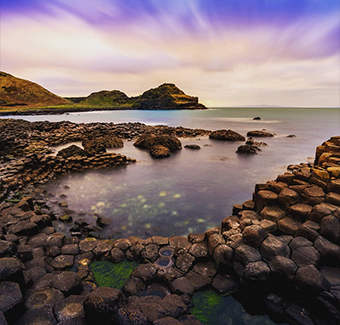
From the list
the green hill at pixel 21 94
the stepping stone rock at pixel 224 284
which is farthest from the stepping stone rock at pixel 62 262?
the green hill at pixel 21 94

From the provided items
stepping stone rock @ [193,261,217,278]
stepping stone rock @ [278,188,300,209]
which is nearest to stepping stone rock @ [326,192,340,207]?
stepping stone rock @ [278,188,300,209]

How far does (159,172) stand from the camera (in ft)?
50.1

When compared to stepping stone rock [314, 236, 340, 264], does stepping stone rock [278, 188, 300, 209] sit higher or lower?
higher

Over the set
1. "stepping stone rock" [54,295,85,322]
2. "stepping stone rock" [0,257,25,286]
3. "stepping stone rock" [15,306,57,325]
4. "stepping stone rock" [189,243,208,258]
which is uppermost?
"stepping stone rock" [0,257,25,286]

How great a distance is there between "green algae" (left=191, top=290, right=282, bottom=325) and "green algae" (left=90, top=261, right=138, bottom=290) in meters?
2.00

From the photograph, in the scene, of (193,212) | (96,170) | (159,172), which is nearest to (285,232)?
(193,212)

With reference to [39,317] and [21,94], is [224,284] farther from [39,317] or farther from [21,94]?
[21,94]

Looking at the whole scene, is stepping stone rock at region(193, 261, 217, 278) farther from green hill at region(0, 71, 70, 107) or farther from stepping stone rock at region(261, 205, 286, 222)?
green hill at region(0, 71, 70, 107)

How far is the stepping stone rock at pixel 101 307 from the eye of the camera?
11.1 ft

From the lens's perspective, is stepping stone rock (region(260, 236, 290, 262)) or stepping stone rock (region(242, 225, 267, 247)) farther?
stepping stone rock (region(242, 225, 267, 247))

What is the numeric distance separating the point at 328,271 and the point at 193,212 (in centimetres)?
533

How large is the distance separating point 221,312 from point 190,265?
136 centimetres

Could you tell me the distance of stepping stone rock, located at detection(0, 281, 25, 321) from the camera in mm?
3346

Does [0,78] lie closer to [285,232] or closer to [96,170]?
[96,170]
